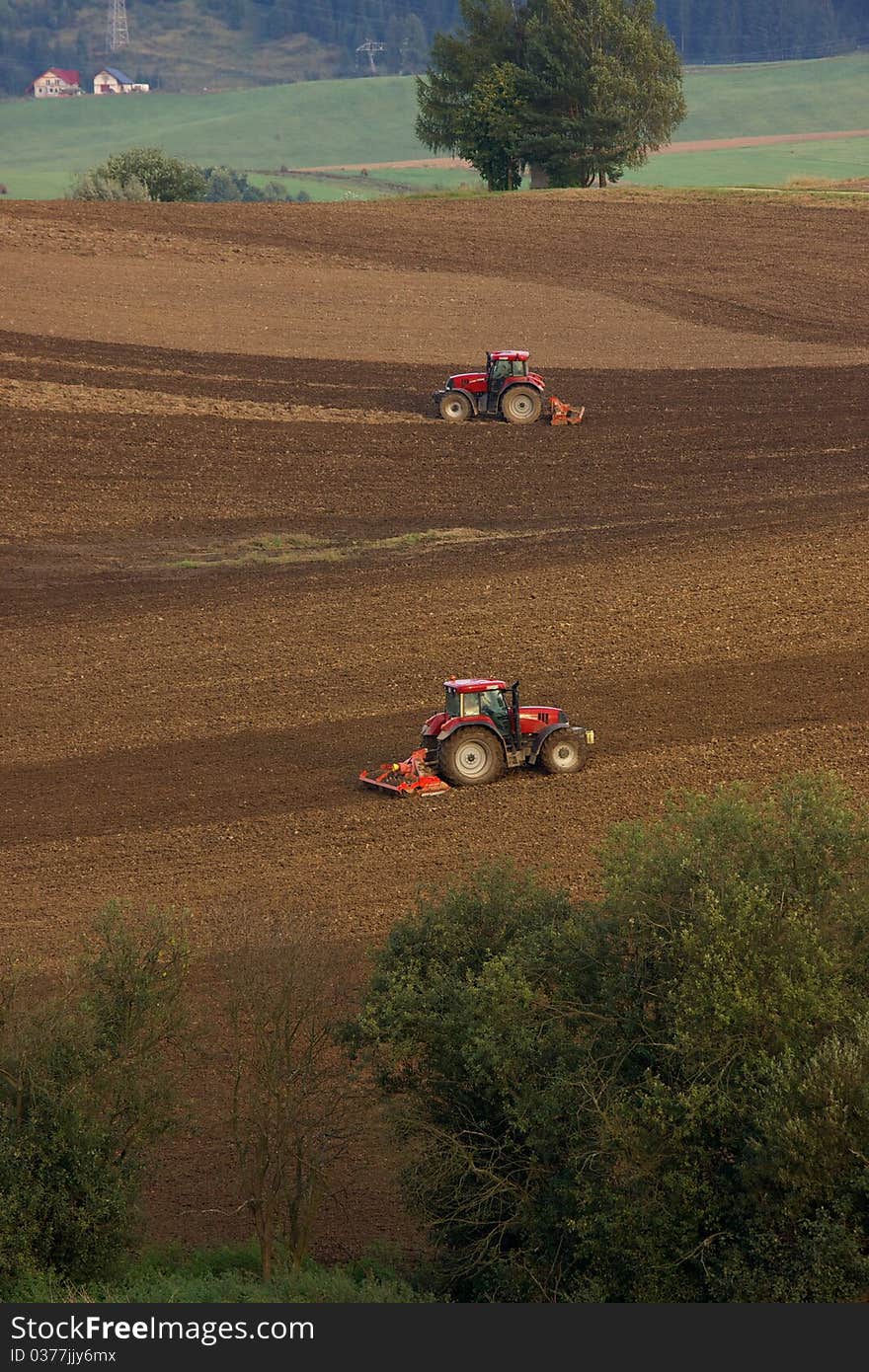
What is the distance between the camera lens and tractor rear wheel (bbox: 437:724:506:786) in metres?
20.9

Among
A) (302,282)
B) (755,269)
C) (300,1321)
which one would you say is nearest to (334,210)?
(302,282)

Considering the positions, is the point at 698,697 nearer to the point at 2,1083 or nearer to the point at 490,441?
the point at 2,1083

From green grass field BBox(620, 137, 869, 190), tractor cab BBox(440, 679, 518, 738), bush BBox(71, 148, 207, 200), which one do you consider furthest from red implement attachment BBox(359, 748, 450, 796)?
green grass field BBox(620, 137, 869, 190)

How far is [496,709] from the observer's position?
21188 mm

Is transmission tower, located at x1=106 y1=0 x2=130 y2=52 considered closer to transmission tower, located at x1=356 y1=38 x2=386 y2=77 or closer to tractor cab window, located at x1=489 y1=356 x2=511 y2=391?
transmission tower, located at x1=356 y1=38 x2=386 y2=77

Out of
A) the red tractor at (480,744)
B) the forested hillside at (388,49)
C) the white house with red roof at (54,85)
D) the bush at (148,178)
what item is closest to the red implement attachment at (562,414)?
the red tractor at (480,744)

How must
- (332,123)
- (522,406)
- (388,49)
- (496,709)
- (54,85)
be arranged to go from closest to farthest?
1. (496,709)
2. (522,406)
3. (332,123)
4. (54,85)
5. (388,49)

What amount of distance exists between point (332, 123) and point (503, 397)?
129516 mm

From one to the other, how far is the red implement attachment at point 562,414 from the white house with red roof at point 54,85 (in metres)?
159

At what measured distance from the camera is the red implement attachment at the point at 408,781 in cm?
2092

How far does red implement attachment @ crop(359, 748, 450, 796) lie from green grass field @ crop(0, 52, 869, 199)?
103 m

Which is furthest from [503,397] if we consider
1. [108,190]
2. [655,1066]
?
[108,190]

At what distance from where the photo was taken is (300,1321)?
31.7 ft

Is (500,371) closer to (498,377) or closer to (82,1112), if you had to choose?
(498,377)
